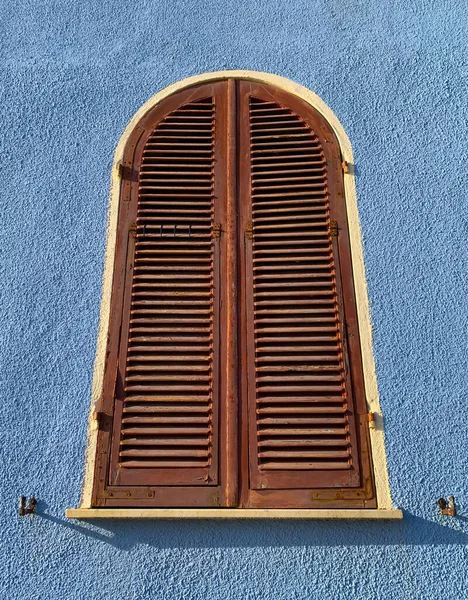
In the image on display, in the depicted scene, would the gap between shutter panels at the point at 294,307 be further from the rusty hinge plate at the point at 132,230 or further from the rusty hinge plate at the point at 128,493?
the rusty hinge plate at the point at 132,230

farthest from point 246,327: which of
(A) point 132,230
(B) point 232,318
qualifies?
(A) point 132,230

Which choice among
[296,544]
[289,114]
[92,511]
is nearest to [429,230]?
[289,114]

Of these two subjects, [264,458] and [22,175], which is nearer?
[264,458]

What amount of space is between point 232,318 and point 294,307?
0.37 meters

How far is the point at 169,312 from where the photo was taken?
341cm

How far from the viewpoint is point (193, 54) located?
4281 millimetres

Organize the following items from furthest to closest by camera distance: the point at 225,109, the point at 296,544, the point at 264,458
Answer: the point at 225,109 → the point at 264,458 → the point at 296,544

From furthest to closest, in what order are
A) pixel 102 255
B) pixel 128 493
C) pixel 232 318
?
pixel 102 255 < pixel 232 318 < pixel 128 493

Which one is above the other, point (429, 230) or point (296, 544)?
point (429, 230)

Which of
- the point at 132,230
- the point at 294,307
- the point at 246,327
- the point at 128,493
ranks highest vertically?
the point at 132,230

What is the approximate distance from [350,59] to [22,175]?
7.85 ft

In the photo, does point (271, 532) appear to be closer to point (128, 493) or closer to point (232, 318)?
point (128, 493)

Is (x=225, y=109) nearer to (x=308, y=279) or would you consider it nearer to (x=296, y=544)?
(x=308, y=279)

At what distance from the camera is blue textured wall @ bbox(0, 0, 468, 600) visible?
2834mm
